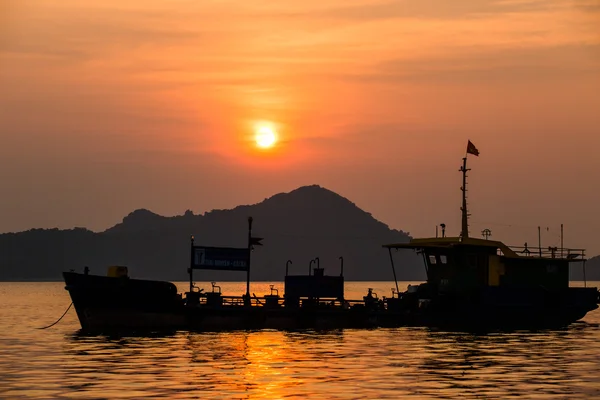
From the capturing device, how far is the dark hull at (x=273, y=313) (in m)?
66.8

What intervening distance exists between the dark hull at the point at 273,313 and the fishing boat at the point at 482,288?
74 millimetres

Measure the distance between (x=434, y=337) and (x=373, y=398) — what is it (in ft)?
100

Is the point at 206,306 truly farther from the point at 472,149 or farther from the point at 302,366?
the point at 302,366

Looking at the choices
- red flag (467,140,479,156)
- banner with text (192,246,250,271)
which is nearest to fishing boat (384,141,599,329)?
red flag (467,140,479,156)

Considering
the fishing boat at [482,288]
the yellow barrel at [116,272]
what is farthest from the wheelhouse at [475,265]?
the yellow barrel at [116,272]

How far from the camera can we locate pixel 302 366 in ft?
157

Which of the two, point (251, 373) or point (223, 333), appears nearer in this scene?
point (251, 373)

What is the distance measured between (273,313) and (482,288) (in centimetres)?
1469

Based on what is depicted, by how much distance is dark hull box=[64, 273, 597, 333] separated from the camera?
6681cm

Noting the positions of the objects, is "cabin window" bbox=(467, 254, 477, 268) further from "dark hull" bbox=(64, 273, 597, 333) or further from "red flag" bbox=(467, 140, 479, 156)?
"red flag" bbox=(467, 140, 479, 156)

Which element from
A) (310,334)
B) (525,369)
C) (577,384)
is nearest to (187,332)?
(310,334)

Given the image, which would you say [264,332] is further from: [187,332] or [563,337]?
[563,337]

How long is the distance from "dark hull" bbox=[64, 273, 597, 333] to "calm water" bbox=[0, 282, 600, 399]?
1.64 meters

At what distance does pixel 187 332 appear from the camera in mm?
68688
